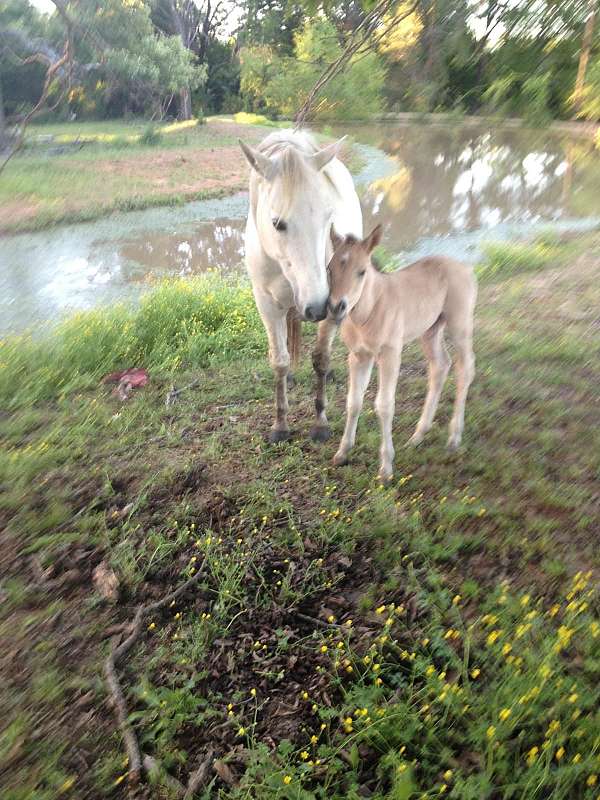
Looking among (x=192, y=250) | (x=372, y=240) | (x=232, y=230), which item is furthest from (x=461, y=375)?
(x=232, y=230)

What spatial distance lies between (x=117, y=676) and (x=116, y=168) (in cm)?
1647

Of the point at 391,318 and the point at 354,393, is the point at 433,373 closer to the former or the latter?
the point at 354,393

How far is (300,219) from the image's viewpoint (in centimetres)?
278

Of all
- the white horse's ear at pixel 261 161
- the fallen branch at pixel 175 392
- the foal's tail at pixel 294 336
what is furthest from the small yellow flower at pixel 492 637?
the fallen branch at pixel 175 392

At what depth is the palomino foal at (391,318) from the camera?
266cm

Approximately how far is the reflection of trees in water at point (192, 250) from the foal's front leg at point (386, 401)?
7.77 m

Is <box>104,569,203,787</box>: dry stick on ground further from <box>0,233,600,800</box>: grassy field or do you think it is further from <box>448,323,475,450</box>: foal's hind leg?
<box>448,323,475,450</box>: foal's hind leg

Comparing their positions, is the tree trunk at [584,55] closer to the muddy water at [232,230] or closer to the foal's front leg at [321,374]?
the foal's front leg at [321,374]

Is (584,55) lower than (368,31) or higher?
lower

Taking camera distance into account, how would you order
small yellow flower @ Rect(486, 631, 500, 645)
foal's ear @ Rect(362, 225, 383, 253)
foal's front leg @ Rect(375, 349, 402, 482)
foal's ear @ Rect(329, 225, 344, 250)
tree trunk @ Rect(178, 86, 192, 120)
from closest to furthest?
small yellow flower @ Rect(486, 631, 500, 645), foal's ear @ Rect(362, 225, 383, 253), foal's ear @ Rect(329, 225, 344, 250), foal's front leg @ Rect(375, 349, 402, 482), tree trunk @ Rect(178, 86, 192, 120)

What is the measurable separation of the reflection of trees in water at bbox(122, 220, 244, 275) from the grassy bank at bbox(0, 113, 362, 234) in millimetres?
2484

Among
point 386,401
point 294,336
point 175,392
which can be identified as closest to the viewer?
point 386,401

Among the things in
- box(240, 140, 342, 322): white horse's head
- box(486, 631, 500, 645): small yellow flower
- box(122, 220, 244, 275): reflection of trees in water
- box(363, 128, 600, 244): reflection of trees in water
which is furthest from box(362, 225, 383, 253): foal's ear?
box(363, 128, 600, 244): reflection of trees in water

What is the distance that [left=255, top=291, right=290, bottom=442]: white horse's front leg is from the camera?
12.7ft
